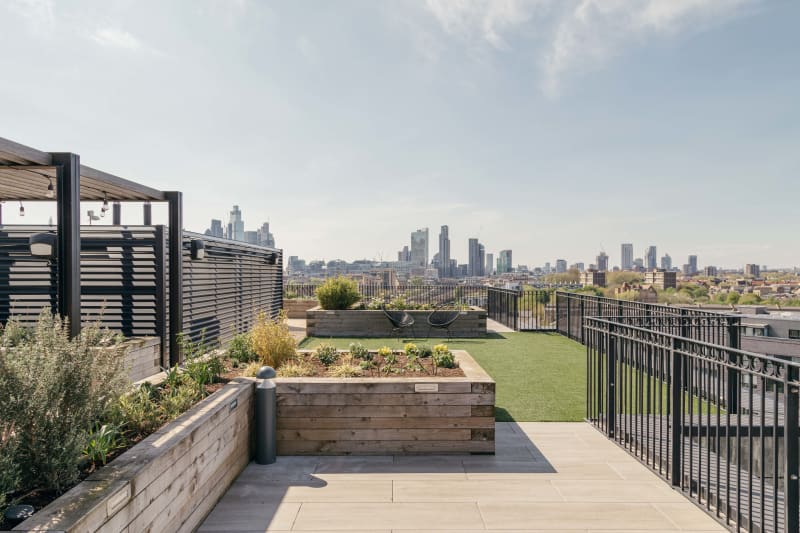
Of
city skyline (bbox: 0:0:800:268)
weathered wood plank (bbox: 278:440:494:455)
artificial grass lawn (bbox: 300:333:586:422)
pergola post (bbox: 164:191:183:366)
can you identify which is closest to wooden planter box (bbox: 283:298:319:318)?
city skyline (bbox: 0:0:800:268)

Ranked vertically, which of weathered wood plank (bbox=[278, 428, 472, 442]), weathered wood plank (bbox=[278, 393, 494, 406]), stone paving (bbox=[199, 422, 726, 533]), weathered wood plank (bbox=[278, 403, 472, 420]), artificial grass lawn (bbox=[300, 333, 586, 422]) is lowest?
artificial grass lawn (bbox=[300, 333, 586, 422])

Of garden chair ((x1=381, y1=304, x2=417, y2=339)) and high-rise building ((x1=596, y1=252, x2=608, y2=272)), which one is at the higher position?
high-rise building ((x1=596, y1=252, x2=608, y2=272))

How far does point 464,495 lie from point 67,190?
4.43m

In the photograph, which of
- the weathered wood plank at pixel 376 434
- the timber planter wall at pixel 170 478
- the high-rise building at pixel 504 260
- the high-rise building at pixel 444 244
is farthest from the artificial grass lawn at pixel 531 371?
the high-rise building at pixel 504 260

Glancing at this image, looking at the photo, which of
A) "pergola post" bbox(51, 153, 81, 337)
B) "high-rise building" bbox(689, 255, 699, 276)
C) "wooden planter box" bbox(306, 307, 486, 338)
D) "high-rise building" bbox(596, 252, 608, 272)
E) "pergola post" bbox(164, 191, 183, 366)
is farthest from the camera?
"high-rise building" bbox(689, 255, 699, 276)

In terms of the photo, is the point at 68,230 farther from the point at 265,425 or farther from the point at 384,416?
the point at 384,416

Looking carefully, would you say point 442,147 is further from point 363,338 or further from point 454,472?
point 454,472

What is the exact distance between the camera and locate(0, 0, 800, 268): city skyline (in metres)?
7.05

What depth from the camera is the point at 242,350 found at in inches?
204

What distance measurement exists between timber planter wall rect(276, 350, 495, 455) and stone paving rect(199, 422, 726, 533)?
0.39 feet

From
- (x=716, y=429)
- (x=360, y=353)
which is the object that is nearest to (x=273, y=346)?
(x=360, y=353)

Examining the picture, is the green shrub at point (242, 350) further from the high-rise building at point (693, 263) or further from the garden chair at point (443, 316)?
the high-rise building at point (693, 263)

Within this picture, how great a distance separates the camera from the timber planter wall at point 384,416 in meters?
4.02

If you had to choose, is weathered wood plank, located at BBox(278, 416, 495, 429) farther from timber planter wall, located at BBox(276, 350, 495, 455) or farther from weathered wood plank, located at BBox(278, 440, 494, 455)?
weathered wood plank, located at BBox(278, 440, 494, 455)
